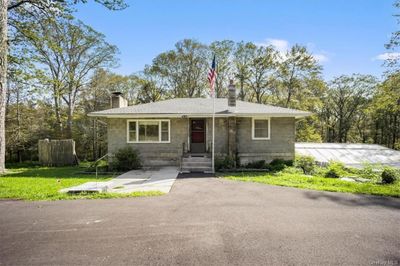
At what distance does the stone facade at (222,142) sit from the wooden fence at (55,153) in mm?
5757

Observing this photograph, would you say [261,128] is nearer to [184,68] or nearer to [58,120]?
[184,68]

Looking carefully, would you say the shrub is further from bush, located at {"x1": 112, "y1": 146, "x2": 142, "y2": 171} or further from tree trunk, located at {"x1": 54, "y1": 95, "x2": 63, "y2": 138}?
tree trunk, located at {"x1": 54, "y1": 95, "x2": 63, "y2": 138}

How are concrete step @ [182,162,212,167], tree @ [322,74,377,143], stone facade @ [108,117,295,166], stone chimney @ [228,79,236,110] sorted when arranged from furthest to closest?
tree @ [322,74,377,143] → stone chimney @ [228,79,236,110] → stone facade @ [108,117,295,166] → concrete step @ [182,162,212,167]

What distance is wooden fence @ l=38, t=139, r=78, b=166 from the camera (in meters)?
16.3

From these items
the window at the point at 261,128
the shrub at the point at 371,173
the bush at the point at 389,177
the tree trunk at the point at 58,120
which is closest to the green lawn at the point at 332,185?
the bush at the point at 389,177

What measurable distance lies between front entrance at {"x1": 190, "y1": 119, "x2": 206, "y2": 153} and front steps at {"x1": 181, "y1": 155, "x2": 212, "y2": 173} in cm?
104

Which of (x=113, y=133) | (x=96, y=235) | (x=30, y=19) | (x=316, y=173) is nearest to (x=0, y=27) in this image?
(x=30, y=19)

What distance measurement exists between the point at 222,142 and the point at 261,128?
7.89ft

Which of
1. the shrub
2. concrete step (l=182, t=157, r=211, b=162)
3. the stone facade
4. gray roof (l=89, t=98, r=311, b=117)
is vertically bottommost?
the shrub

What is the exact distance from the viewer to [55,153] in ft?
53.7

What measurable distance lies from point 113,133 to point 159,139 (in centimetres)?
269

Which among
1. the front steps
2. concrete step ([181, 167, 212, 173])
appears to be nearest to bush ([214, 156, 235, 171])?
the front steps

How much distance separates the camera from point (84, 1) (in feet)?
38.4

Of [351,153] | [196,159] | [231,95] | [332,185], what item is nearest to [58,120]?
[196,159]
